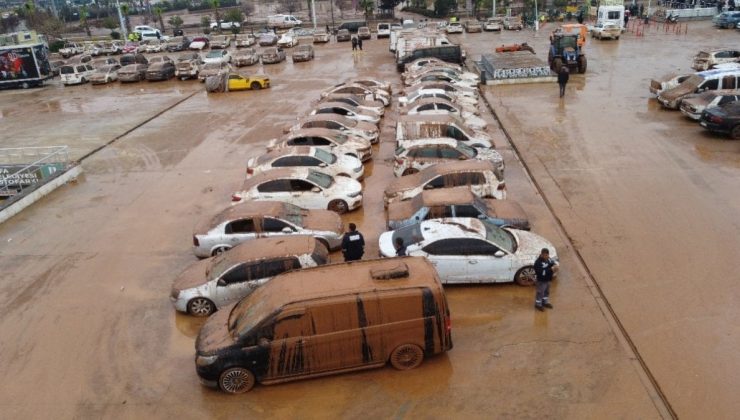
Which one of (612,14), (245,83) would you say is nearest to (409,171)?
(245,83)

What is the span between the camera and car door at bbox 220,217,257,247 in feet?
40.4

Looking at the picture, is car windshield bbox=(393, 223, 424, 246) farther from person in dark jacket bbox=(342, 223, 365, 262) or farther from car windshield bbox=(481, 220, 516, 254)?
car windshield bbox=(481, 220, 516, 254)

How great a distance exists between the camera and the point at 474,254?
10.7 metres

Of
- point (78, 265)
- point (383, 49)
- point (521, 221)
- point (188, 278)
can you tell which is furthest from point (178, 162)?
point (383, 49)

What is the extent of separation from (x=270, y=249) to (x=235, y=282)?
87 centimetres

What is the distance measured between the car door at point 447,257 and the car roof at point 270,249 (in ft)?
7.05

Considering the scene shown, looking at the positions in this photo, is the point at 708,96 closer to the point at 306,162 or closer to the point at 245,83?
the point at 306,162

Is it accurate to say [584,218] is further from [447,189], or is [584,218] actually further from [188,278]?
[188,278]

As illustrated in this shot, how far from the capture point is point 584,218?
44.2 ft

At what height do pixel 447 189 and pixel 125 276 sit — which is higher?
pixel 447 189

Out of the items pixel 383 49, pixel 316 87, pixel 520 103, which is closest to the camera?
pixel 520 103

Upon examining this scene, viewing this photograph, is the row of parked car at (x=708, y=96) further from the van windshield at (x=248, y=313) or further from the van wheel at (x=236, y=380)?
the van wheel at (x=236, y=380)

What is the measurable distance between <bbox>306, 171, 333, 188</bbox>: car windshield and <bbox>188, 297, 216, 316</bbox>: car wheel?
4.76 metres

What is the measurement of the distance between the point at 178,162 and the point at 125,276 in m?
8.27
